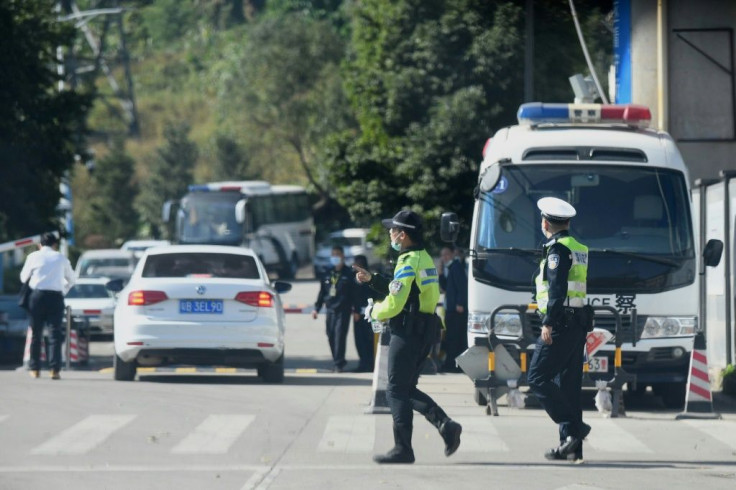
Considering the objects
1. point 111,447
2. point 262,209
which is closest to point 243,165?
point 262,209

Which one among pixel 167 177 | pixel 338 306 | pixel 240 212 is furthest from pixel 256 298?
pixel 167 177

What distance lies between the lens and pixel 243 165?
220 feet

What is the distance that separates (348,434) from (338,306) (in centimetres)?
796

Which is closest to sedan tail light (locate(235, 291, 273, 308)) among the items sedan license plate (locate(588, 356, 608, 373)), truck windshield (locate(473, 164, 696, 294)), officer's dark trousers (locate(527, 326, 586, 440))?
truck windshield (locate(473, 164, 696, 294))

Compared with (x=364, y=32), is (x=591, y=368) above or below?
below

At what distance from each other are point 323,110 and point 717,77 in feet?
130

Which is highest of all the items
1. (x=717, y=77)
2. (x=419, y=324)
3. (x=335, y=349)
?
(x=717, y=77)

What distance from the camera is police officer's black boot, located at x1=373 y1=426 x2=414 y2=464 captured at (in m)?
10.2

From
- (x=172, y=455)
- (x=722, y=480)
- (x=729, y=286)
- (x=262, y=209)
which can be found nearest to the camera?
(x=722, y=480)

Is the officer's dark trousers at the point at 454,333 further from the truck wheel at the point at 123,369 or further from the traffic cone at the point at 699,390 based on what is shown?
the traffic cone at the point at 699,390

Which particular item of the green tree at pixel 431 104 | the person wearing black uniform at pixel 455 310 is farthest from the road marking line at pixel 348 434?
the green tree at pixel 431 104

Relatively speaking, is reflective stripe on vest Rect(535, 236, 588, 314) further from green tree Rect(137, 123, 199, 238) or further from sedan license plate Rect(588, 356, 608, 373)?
green tree Rect(137, 123, 199, 238)

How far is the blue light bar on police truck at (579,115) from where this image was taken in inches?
614

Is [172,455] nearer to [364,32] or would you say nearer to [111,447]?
[111,447]
